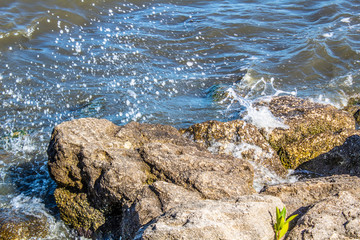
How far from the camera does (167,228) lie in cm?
256

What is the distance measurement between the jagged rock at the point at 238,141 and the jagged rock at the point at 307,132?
0.21 meters

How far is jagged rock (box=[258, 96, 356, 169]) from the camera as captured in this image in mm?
5281

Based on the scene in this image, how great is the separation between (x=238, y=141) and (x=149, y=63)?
467cm

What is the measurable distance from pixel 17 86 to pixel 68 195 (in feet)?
14.9

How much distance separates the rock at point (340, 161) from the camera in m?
5.04

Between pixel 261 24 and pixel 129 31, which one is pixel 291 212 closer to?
pixel 129 31

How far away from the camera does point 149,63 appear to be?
367 inches

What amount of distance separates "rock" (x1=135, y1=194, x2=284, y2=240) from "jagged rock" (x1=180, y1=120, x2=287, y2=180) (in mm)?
2257

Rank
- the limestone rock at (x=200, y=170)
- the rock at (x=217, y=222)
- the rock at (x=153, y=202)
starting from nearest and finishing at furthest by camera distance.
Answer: the rock at (x=217, y=222), the rock at (x=153, y=202), the limestone rock at (x=200, y=170)

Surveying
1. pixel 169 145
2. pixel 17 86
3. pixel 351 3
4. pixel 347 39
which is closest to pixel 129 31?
pixel 17 86

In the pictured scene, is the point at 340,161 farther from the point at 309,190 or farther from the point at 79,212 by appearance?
the point at 79,212

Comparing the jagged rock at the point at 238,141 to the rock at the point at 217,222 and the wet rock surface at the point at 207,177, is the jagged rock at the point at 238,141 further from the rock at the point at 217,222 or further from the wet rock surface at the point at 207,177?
the rock at the point at 217,222

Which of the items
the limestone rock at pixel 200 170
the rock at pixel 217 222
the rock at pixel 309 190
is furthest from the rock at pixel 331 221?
the limestone rock at pixel 200 170

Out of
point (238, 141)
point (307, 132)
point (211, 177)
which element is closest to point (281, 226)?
point (211, 177)
